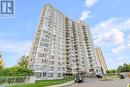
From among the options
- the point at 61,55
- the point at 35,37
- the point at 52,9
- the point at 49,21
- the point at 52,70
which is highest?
the point at 52,9

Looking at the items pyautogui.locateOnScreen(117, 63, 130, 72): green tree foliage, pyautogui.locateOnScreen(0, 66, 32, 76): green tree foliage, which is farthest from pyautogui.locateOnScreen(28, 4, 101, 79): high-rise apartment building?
pyautogui.locateOnScreen(117, 63, 130, 72): green tree foliage

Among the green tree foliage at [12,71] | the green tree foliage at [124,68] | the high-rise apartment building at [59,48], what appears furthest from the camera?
the green tree foliage at [124,68]

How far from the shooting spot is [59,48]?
338 ft

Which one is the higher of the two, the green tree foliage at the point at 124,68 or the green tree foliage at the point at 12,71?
the green tree foliage at the point at 124,68

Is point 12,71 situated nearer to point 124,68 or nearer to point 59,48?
point 59,48

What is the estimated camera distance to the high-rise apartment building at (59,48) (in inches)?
3531

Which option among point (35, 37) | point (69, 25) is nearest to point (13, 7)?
point (35, 37)

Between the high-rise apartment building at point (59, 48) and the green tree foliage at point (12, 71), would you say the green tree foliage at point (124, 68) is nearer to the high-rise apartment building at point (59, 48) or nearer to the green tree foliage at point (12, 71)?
the high-rise apartment building at point (59, 48)

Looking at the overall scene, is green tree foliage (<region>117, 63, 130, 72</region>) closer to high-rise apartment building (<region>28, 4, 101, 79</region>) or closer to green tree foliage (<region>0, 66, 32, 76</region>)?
high-rise apartment building (<region>28, 4, 101, 79</region>)

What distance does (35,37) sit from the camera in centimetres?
9338

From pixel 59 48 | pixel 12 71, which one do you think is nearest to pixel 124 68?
pixel 59 48

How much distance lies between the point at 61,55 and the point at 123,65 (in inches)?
2331

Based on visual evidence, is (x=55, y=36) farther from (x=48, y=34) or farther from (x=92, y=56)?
(x=92, y=56)

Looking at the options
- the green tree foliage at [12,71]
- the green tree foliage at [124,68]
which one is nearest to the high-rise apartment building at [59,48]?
the green tree foliage at [12,71]
